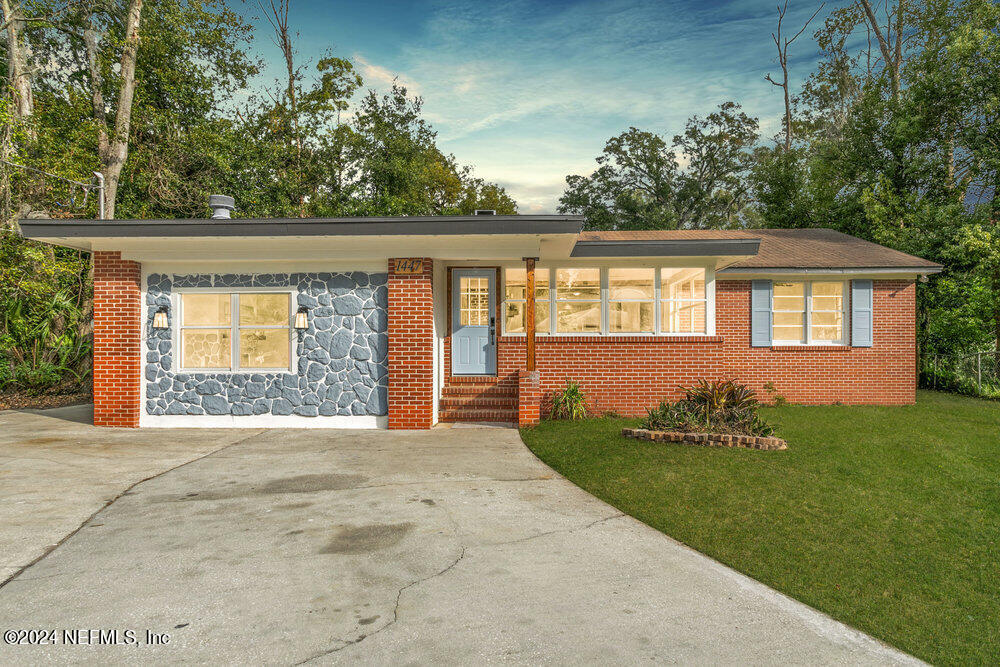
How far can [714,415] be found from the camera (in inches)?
290

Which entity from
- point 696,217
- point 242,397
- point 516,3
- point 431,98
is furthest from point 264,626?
point 696,217

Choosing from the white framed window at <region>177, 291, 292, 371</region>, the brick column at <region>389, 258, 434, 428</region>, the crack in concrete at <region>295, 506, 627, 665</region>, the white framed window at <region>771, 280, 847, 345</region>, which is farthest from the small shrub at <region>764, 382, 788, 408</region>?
the white framed window at <region>177, 291, 292, 371</region>

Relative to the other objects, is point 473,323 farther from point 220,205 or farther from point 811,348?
point 811,348

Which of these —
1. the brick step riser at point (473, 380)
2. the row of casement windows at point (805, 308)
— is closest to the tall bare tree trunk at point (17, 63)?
the brick step riser at point (473, 380)

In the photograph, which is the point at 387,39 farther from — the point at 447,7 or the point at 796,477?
the point at 796,477

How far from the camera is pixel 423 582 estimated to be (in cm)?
329

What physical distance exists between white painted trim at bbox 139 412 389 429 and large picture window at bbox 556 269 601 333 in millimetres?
3926

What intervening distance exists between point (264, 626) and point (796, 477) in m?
5.15

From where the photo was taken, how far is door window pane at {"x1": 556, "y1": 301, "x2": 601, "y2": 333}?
10.3 meters

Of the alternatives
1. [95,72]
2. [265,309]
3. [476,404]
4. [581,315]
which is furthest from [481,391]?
[95,72]

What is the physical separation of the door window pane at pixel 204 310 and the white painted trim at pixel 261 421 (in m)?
1.53

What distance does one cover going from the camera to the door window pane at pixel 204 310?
877 cm

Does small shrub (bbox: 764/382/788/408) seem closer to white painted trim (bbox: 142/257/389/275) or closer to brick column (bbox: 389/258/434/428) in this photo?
brick column (bbox: 389/258/434/428)

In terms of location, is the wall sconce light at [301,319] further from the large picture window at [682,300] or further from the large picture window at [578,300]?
the large picture window at [682,300]
